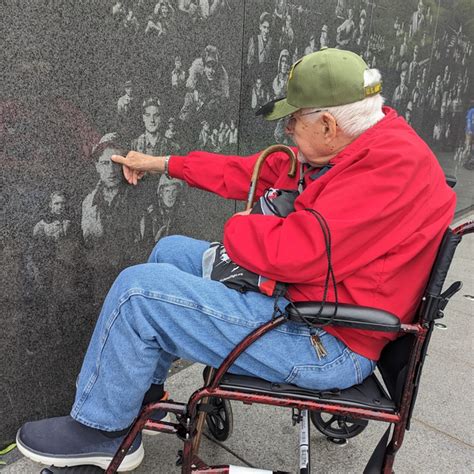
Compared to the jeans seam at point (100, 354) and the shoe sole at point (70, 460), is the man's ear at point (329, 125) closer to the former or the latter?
the jeans seam at point (100, 354)

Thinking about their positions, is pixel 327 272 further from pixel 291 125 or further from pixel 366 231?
pixel 291 125

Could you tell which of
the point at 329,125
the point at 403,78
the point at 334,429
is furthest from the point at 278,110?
the point at 403,78

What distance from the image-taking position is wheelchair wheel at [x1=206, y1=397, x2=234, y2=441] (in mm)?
2197

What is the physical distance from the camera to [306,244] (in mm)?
1492

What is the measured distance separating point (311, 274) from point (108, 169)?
3.88 ft

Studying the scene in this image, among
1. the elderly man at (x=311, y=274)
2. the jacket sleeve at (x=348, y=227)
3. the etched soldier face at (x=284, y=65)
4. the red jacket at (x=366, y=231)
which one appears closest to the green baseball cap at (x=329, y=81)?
the elderly man at (x=311, y=274)

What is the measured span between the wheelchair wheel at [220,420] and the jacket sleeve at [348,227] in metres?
0.90

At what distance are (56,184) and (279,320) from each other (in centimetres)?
111

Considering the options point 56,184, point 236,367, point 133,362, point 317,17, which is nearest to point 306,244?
point 236,367

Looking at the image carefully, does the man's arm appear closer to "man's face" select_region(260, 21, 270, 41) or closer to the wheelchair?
the wheelchair

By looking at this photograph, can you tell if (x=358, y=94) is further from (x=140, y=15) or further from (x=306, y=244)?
(x=140, y=15)

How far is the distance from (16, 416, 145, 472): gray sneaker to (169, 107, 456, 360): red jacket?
2.57ft

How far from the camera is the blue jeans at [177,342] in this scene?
155 cm

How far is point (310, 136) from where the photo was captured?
1737 millimetres
